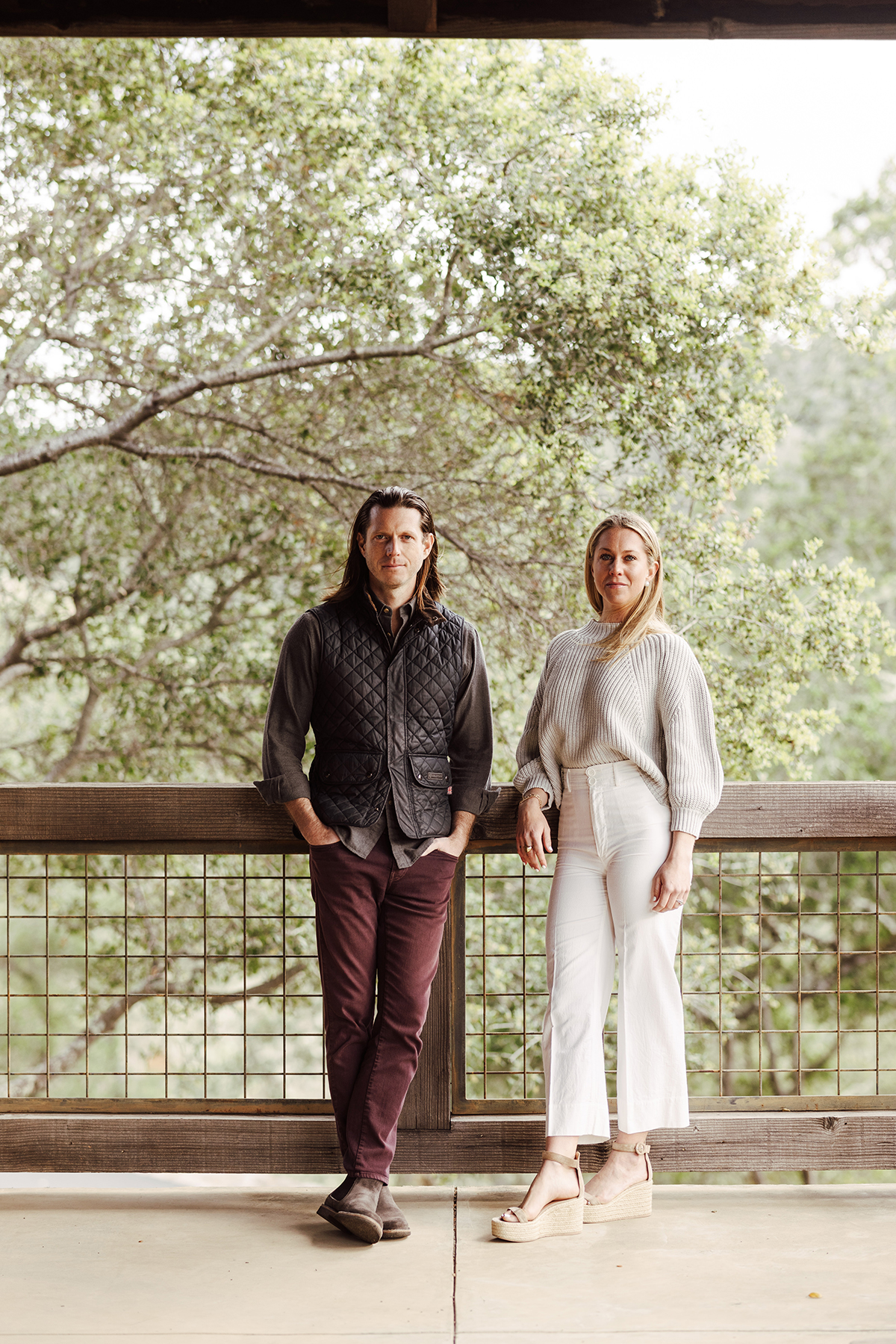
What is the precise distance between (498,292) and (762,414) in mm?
1755

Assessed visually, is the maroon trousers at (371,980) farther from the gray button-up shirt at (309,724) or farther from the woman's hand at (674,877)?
the woman's hand at (674,877)

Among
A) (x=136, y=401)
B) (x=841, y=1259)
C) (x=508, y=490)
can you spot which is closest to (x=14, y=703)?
(x=136, y=401)

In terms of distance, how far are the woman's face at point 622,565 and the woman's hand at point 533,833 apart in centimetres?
49

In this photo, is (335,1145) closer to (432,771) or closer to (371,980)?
(371,980)

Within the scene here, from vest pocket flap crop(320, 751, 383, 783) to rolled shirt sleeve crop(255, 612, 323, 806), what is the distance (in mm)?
64

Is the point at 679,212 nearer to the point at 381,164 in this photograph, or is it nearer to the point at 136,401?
the point at 381,164

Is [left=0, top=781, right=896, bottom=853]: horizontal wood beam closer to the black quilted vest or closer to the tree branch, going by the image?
the black quilted vest

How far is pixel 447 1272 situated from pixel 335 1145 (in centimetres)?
52

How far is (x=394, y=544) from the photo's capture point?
2.48 meters

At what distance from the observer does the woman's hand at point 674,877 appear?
247 cm

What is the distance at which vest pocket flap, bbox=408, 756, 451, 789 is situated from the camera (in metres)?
2.53

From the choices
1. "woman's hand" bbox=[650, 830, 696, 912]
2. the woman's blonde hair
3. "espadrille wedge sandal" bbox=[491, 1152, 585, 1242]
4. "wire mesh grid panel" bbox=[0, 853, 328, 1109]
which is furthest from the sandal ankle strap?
"wire mesh grid panel" bbox=[0, 853, 328, 1109]

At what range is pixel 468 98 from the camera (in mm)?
6648

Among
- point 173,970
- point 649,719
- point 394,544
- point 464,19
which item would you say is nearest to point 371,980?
point 649,719
